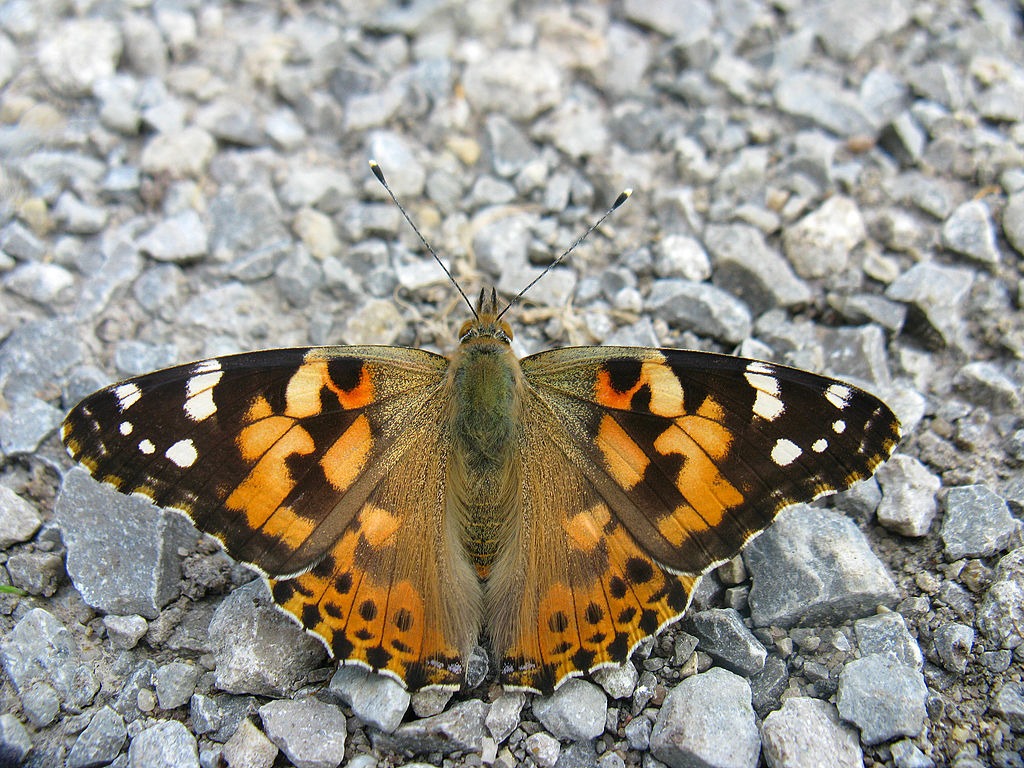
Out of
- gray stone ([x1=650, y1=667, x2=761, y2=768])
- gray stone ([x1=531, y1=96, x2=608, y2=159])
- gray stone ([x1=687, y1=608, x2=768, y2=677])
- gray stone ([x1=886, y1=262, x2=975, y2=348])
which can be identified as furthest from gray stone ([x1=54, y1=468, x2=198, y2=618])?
gray stone ([x1=886, y1=262, x2=975, y2=348])

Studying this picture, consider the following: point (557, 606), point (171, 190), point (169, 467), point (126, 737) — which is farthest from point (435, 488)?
point (171, 190)

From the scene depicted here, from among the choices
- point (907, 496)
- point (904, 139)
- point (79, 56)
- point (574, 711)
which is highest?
point (79, 56)

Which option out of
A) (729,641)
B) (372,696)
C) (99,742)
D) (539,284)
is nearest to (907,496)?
(729,641)

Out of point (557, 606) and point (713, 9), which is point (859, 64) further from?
point (557, 606)

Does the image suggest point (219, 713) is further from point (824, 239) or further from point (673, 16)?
point (673, 16)

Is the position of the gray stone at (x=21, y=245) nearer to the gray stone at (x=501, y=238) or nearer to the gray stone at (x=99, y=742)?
the gray stone at (x=501, y=238)

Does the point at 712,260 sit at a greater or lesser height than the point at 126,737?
greater
